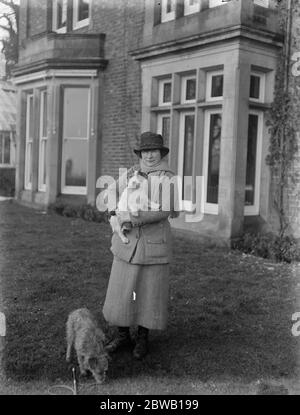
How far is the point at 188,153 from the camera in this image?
34.8ft

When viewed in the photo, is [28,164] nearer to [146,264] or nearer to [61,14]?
[61,14]

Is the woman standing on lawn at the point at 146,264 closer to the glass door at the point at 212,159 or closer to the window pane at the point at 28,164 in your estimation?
the glass door at the point at 212,159

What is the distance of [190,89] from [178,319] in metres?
6.23

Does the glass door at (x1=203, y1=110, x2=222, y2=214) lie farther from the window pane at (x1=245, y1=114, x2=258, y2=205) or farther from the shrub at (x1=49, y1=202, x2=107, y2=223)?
the shrub at (x1=49, y1=202, x2=107, y2=223)

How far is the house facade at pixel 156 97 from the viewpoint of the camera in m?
9.12

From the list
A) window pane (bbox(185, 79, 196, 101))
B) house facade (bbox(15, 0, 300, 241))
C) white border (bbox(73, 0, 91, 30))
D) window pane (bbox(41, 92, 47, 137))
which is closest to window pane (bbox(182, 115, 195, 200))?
house facade (bbox(15, 0, 300, 241))

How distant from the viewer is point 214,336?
484 centimetres

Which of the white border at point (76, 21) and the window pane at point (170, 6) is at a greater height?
the white border at point (76, 21)

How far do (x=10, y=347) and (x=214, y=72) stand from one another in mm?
6929

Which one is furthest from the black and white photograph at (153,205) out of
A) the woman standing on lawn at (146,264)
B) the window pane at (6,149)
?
the window pane at (6,149)

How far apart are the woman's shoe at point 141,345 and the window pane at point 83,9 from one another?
11.1 meters

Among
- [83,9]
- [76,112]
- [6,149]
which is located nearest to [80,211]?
[76,112]

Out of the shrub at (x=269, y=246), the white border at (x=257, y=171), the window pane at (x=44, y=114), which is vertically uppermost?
the window pane at (x=44, y=114)
